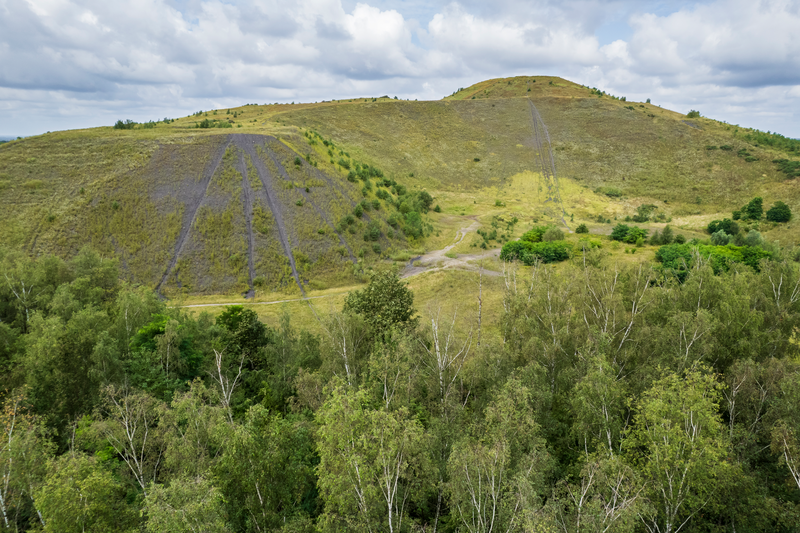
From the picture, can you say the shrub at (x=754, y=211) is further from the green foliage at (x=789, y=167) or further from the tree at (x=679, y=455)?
the tree at (x=679, y=455)

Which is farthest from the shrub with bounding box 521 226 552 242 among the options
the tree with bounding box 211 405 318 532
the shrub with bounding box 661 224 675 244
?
the tree with bounding box 211 405 318 532

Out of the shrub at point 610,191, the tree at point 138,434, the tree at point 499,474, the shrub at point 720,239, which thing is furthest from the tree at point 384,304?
the shrub at point 610,191

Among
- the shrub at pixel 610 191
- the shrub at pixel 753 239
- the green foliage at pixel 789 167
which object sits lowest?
the shrub at pixel 753 239

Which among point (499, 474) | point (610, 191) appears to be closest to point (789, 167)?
point (610, 191)

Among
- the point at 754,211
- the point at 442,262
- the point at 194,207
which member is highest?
the point at 194,207

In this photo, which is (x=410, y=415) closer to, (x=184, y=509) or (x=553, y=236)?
(x=184, y=509)

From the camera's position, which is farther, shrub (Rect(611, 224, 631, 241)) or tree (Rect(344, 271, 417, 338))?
shrub (Rect(611, 224, 631, 241))

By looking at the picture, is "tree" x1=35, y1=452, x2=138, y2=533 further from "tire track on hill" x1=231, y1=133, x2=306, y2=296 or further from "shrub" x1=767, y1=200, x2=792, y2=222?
"shrub" x1=767, y1=200, x2=792, y2=222
